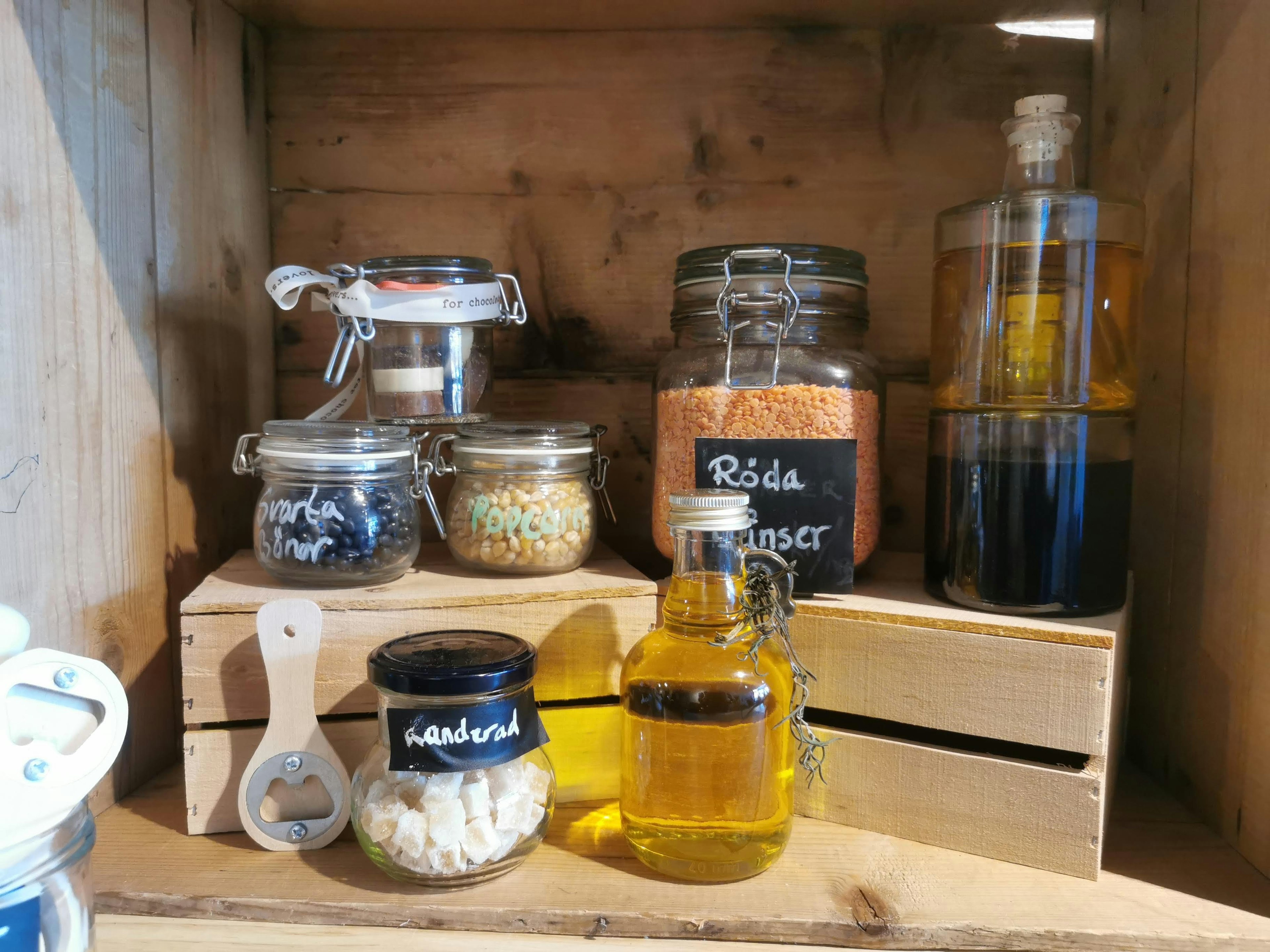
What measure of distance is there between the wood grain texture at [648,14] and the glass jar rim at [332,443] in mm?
484

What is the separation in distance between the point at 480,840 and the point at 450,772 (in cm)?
6

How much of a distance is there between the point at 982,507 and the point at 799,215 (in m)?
0.44

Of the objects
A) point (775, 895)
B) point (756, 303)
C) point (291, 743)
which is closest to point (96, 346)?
point (291, 743)

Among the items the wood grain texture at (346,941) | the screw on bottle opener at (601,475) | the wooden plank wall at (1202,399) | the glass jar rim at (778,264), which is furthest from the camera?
the screw on bottle opener at (601,475)

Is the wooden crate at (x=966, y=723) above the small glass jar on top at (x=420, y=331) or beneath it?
beneath

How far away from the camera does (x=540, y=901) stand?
0.66 m

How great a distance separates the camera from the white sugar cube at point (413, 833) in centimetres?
65

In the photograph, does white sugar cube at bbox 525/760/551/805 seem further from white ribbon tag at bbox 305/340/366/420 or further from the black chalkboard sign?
white ribbon tag at bbox 305/340/366/420

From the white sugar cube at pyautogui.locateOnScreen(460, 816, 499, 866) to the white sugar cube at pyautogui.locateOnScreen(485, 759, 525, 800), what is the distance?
0.02 metres

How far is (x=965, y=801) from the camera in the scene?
746mm

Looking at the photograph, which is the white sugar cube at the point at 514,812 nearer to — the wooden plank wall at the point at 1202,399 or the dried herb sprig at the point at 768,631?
the dried herb sprig at the point at 768,631

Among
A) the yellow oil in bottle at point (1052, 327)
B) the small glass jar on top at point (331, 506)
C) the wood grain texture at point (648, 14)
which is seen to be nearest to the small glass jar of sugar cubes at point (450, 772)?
the small glass jar on top at point (331, 506)

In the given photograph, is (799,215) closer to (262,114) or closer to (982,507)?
(982,507)

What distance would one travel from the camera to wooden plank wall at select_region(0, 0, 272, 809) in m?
0.70
